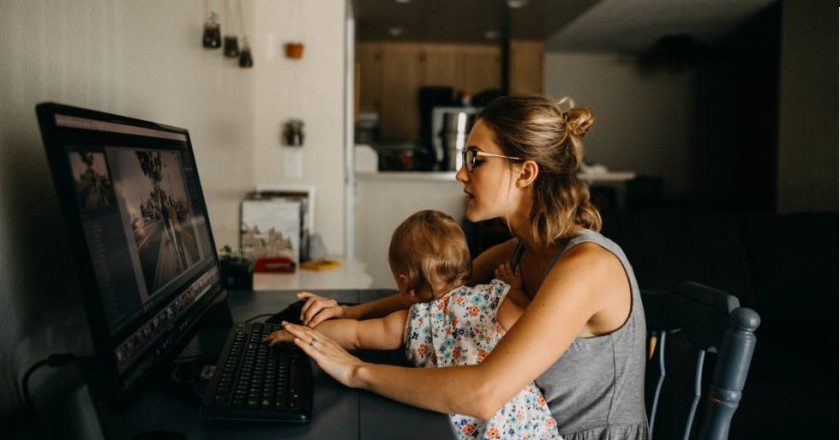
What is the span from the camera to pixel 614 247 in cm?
123

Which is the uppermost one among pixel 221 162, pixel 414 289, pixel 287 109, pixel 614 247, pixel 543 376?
pixel 287 109

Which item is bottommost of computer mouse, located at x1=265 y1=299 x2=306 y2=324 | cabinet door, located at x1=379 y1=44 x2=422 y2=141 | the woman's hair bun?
computer mouse, located at x1=265 y1=299 x2=306 y2=324

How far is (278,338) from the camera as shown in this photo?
1.13 m

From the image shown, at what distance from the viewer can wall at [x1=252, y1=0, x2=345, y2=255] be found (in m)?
3.30

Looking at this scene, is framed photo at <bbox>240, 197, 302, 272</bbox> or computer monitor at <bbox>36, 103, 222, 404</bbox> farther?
framed photo at <bbox>240, 197, 302, 272</bbox>

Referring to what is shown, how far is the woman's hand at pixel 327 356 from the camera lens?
1.03 m

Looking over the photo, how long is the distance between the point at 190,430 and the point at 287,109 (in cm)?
263

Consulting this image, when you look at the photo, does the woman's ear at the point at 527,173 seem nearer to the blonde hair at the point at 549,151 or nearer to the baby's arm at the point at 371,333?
the blonde hair at the point at 549,151

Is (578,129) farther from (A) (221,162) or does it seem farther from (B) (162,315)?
(A) (221,162)

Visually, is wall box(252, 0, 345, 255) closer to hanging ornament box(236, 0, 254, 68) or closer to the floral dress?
hanging ornament box(236, 0, 254, 68)

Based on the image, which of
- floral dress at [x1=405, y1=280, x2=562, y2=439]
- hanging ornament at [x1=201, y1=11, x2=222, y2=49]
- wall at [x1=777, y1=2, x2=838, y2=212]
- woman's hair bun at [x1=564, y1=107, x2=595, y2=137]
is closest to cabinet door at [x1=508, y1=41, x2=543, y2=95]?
wall at [x1=777, y1=2, x2=838, y2=212]

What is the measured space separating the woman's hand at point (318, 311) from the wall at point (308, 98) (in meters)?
2.00

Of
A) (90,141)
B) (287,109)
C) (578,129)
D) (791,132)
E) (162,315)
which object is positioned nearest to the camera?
(90,141)

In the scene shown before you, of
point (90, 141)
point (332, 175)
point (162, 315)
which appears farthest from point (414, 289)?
point (332, 175)
